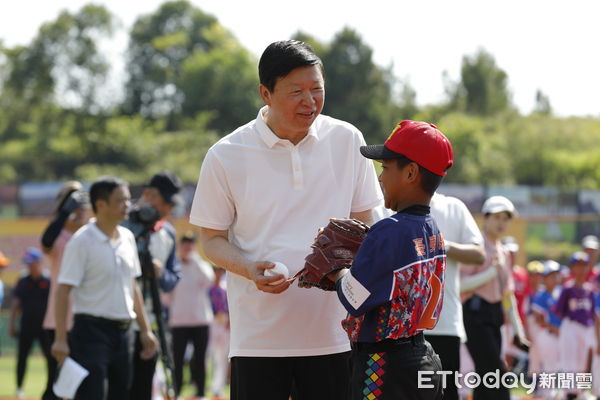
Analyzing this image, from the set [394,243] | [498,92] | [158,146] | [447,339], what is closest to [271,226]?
[394,243]

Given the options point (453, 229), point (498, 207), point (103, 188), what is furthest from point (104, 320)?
point (498, 207)

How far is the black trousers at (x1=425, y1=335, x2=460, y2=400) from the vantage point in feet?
22.0

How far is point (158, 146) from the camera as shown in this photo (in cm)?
5766

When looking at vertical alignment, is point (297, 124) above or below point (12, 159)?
below

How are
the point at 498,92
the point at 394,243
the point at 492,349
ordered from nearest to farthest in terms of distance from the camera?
the point at 394,243 < the point at 492,349 < the point at 498,92

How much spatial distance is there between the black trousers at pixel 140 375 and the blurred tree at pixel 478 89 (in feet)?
221

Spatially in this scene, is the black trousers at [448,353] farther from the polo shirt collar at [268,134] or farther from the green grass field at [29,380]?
the green grass field at [29,380]

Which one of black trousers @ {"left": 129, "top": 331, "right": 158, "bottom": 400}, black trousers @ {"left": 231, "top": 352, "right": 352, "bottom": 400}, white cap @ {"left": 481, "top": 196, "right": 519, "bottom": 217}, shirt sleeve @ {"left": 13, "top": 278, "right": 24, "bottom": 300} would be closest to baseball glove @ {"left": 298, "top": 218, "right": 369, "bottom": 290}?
black trousers @ {"left": 231, "top": 352, "right": 352, "bottom": 400}

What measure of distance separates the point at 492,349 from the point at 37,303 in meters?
8.31

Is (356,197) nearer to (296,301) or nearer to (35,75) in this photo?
(296,301)

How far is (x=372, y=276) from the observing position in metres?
3.68

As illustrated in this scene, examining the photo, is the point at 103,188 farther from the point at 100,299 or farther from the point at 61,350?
Result: the point at 61,350

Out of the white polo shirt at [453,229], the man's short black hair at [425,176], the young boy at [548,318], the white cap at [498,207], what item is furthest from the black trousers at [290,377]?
the young boy at [548,318]

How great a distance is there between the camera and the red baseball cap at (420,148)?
12.5 feet
